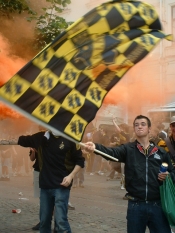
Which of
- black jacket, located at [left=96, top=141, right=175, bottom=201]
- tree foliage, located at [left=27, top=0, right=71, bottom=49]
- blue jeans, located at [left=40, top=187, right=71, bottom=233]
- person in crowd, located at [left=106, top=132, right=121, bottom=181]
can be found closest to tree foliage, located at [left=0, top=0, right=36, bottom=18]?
tree foliage, located at [left=27, top=0, right=71, bottom=49]

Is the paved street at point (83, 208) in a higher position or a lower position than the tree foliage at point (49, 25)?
lower

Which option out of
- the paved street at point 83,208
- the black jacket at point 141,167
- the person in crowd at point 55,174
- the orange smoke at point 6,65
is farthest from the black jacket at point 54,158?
the paved street at point 83,208

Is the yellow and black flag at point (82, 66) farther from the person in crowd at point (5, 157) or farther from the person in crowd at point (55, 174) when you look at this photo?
the person in crowd at point (5, 157)

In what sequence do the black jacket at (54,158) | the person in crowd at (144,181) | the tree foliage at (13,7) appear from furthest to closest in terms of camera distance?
the tree foliage at (13,7) → the black jacket at (54,158) → the person in crowd at (144,181)

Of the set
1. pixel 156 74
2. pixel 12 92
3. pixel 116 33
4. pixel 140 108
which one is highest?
pixel 156 74

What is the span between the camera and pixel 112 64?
4000 millimetres

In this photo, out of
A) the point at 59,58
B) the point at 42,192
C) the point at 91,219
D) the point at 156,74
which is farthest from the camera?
the point at 156,74

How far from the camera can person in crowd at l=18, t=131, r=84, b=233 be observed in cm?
487

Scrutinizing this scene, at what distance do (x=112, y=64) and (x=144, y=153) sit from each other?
0.97 meters

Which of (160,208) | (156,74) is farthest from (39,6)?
(156,74)

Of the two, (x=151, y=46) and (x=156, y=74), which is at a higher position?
(x=156, y=74)

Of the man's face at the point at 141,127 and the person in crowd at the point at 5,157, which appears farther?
the person in crowd at the point at 5,157

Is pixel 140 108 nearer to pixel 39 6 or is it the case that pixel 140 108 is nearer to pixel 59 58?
pixel 39 6

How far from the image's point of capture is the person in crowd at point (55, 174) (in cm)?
487
